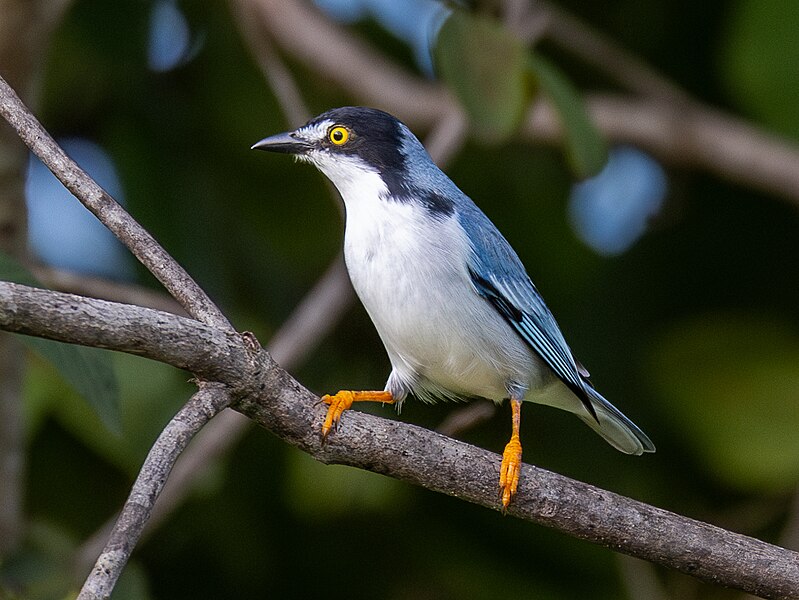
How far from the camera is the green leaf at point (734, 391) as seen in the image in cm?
495

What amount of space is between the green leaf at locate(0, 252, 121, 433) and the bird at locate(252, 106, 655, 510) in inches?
25.7

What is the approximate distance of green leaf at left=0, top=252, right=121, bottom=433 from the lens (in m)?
2.73

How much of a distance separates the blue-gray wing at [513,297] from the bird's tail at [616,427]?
8 cm

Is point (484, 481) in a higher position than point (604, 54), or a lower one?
lower

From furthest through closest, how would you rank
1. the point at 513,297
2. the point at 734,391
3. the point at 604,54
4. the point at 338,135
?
the point at 604,54, the point at 734,391, the point at 338,135, the point at 513,297

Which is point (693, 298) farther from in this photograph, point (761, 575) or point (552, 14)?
point (761, 575)

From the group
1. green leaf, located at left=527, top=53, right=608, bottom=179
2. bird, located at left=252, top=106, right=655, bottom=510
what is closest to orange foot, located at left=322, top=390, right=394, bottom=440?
bird, located at left=252, top=106, right=655, bottom=510

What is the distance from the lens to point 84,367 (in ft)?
9.33

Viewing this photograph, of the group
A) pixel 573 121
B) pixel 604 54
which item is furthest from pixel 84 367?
pixel 604 54

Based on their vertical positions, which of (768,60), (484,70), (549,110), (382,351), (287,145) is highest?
(768,60)

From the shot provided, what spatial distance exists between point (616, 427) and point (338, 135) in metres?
1.37

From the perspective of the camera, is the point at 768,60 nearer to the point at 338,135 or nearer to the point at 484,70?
the point at 484,70

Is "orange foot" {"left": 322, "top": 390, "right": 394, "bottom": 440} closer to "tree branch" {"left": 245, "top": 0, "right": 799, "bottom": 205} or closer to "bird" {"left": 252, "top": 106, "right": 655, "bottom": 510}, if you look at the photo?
"bird" {"left": 252, "top": 106, "right": 655, "bottom": 510}

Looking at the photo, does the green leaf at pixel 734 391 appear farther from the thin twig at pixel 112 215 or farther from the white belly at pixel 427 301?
the thin twig at pixel 112 215
